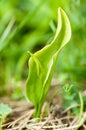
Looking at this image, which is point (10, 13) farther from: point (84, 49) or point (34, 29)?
point (84, 49)

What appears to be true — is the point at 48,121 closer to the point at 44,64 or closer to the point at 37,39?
the point at 44,64

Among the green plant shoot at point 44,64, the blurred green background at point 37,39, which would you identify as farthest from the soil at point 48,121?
the blurred green background at point 37,39

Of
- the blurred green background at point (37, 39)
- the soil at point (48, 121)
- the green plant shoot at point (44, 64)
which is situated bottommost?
the soil at point (48, 121)

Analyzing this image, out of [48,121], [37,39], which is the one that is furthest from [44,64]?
[37,39]

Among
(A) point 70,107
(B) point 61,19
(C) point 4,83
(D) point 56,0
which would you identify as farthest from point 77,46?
(B) point 61,19

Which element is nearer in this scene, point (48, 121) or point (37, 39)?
point (48, 121)

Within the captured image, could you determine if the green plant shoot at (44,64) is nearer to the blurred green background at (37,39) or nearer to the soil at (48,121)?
the soil at (48,121)

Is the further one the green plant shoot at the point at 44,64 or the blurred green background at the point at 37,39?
the blurred green background at the point at 37,39
